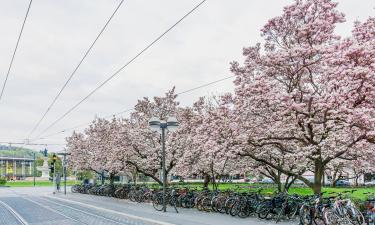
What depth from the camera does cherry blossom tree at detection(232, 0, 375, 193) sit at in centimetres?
1382

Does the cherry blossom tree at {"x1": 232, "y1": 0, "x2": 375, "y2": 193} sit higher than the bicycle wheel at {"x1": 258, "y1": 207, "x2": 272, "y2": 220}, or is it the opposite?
the cherry blossom tree at {"x1": 232, "y1": 0, "x2": 375, "y2": 193}

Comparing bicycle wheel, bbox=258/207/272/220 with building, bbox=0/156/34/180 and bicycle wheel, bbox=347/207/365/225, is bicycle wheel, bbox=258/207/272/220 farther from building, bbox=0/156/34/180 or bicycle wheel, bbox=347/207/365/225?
building, bbox=0/156/34/180

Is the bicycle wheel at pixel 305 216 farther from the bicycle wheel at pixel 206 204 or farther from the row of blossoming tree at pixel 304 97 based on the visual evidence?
the bicycle wheel at pixel 206 204

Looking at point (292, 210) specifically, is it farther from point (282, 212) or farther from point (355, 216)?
point (355, 216)

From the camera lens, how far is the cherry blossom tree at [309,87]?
45.3 ft

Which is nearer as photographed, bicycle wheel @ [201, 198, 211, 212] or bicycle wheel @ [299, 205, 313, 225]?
bicycle wheel @ [299, 205, 313, 225]

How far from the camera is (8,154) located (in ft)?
484

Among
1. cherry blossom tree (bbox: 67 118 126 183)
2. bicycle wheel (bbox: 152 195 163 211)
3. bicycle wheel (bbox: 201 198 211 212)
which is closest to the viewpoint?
bicycle wheel (bbox: 201 198 211 212)

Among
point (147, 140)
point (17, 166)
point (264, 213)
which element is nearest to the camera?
point (264, 213)

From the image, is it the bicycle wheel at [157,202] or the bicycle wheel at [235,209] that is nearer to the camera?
the bicycle wheel at [235,209]

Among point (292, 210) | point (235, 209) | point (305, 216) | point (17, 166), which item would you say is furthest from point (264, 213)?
point (17, 166)

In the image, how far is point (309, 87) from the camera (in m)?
17.3

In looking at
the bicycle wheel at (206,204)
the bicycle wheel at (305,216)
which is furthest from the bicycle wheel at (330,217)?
the bicycle wheel at (206,204)

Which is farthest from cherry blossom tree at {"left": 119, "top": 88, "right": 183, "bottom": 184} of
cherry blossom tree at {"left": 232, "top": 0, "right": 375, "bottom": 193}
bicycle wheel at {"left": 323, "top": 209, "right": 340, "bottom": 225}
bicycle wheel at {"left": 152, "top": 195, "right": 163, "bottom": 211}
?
bicycle wheel at {"left": 323, "top": 209, "right": 340, "bottom": 225}
